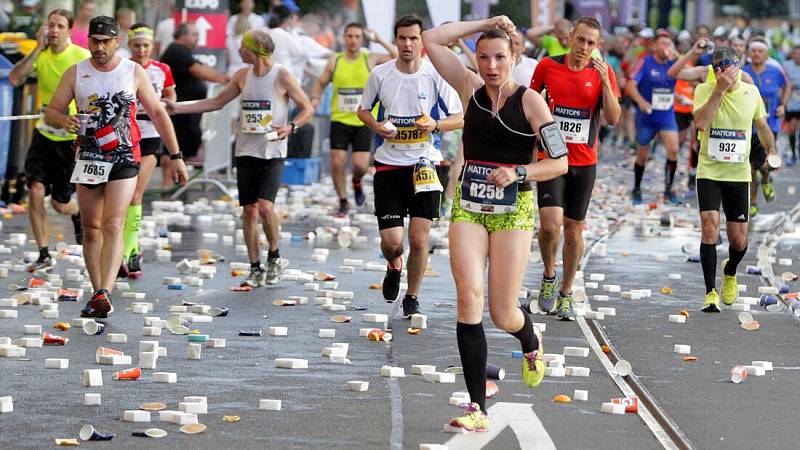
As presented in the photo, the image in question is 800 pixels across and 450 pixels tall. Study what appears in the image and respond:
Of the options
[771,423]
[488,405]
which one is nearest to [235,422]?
[488,405]

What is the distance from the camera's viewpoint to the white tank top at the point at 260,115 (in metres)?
12.8

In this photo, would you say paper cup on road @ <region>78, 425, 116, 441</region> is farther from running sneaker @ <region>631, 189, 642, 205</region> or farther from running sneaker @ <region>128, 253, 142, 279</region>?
running sneaker @ <region>631, 189, 642, 205</region>

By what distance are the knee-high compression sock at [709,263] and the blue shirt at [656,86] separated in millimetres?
8844

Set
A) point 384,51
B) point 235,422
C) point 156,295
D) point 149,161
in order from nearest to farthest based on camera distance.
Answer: point 235,422 → point 156,295 → point 149,161 → point 384,51

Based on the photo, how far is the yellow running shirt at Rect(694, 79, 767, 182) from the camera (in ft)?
40.1

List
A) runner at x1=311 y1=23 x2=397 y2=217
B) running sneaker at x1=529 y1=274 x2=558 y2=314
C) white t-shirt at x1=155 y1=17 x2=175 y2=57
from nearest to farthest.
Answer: running sneaker at x1=529 y1=274 x2=558 y2=314, runner at x1=311 y1=23 x2=397 y2=217, white t-shirt at x1=155 y1=17 x2=175 y2=57

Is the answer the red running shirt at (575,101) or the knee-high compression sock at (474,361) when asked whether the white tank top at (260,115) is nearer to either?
the red running shirt at (575,101)

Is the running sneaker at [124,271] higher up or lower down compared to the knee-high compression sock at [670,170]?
higher up

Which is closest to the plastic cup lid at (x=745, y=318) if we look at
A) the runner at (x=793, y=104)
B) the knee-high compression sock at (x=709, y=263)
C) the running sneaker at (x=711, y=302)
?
the running sneaker at (x=711, y=302)

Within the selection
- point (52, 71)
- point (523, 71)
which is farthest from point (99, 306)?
point (523, 71)

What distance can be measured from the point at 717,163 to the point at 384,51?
35.1 feet

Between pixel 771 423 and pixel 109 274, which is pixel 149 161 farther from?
pixel 771 423

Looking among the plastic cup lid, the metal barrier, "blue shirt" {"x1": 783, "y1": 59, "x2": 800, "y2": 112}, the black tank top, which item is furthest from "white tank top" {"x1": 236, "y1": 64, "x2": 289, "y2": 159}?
"blue shirt" {"x1": 783, "y1": 59, "x2": 800, "y2": 112}

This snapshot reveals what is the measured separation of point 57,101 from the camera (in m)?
11.2
